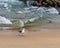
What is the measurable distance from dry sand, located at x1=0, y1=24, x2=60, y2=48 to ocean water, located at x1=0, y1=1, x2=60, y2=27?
75mm

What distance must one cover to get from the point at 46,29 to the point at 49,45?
22 centimetres

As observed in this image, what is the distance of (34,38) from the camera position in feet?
7.23

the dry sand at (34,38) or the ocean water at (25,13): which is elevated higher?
the ocean water at (25,13)

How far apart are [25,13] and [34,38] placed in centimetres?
28

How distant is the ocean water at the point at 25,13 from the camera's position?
7.56 feet

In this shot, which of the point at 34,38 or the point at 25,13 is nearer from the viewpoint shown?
the point at 34,38

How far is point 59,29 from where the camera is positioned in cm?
227

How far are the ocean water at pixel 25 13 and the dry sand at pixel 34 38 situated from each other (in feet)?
0.25

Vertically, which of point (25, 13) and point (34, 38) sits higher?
point (25, 13)

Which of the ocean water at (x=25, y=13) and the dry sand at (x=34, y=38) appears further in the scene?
the ocean water at (x=25, y=13)

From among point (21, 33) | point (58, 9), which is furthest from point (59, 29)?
point (21, 33)

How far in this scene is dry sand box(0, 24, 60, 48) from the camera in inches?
83.4

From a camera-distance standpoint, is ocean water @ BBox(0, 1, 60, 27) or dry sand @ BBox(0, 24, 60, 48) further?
ocean water @ BBox(0, 1, 60, 27)

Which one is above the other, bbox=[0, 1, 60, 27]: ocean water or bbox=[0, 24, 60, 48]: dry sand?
bbox=[0, 1, 60, 27]: ocean water
